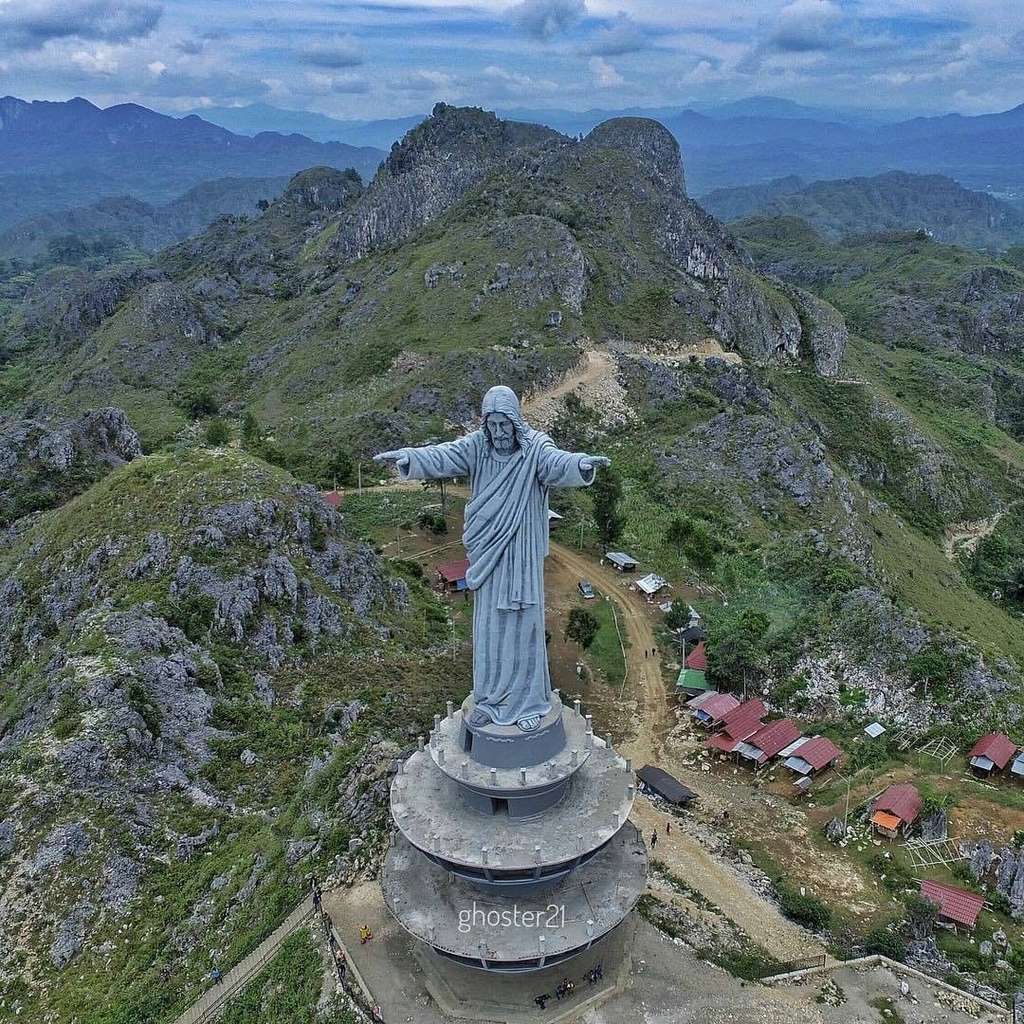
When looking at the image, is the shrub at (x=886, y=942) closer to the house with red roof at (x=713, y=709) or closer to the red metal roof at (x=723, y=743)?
the red metal roof at (x=723, y=743)

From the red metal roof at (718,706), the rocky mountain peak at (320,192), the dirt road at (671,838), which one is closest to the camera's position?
the dirt road at (671,838)

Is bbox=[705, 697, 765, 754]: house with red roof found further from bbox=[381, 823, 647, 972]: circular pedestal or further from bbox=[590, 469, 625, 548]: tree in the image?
bbox=[590, 469, 625, 548]: tree

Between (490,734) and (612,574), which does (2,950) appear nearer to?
(490,734)

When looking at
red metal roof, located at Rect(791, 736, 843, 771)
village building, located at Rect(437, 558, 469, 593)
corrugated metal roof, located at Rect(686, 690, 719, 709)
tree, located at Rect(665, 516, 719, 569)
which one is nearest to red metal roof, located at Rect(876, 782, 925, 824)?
red metal roof, located at Rect(791, 736, 843, 771)

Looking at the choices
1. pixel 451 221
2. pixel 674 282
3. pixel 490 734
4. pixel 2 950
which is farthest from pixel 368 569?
pixel 451 221

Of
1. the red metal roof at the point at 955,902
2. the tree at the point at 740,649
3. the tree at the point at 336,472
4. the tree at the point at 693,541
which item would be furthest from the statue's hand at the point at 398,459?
the tree at the point at 336,472

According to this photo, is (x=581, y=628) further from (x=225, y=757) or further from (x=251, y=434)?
(x=251, y=434)
